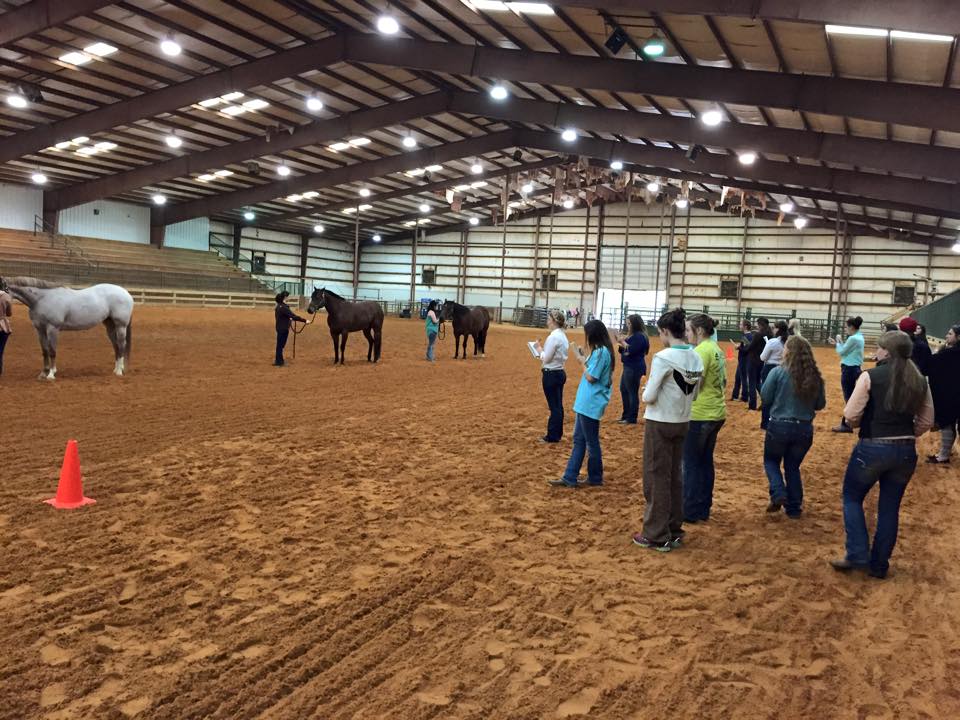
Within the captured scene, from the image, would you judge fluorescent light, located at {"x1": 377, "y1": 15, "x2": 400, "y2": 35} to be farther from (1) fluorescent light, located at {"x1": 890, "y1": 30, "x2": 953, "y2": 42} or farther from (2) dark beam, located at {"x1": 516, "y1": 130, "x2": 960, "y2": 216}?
(2) dark beam, located at {"x1": 516, "y1": 130, "x2": 960, "y2": 216}

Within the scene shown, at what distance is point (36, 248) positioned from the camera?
3036 cm

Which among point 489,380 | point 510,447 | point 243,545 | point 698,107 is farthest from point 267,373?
point 698,107

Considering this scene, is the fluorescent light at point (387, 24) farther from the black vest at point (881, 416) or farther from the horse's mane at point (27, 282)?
the black vest at point (881, 416)

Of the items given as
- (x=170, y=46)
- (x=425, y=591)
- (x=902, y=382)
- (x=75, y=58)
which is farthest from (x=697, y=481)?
(x=75, y=58)

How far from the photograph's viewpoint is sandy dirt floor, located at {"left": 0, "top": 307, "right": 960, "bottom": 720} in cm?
304

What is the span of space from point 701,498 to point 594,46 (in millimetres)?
13069

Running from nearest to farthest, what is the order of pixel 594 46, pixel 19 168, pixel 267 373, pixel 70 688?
1. pixel 70 688
2. pixel 267 373
3. pixel 594 46
4. pixel 19 168

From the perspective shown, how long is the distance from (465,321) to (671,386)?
14.0m

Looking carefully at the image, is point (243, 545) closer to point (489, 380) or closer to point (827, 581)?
point (827, 581)

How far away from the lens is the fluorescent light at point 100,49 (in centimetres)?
1797

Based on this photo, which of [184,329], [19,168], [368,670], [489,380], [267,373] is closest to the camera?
[368,670]

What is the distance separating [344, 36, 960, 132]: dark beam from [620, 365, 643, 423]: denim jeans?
809cm

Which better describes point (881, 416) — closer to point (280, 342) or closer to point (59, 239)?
point (280, 342)

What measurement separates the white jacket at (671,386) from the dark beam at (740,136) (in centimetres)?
1522
